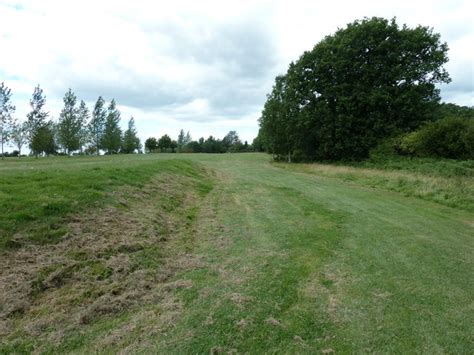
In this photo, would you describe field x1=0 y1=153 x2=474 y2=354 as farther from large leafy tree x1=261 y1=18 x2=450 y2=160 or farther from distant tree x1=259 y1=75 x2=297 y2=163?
distant tree x1=259 y1=75 x2=297 y2=163

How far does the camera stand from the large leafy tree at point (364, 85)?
105 ft

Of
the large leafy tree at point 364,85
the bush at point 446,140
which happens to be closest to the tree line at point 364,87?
the large leafy tree at point 364,85

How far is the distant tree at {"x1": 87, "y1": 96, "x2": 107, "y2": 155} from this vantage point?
6044 centimetres

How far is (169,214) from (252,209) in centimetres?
310

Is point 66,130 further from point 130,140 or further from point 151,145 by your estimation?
point 151,145

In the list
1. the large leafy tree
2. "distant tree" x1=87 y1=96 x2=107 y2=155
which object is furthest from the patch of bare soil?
"distant tree" x1=87 y1=96 x2=107 y2=155

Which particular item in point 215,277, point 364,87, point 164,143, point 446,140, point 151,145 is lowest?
point 215,277

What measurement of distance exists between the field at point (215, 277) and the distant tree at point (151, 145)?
312ft

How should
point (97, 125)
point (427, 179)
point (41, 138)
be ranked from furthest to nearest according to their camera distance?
point (97, 125) < point (41, 138) < point (427, 179)

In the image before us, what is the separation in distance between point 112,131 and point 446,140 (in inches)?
2236

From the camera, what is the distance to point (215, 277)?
5512 mm

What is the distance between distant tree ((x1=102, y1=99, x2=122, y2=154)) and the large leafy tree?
129 ft

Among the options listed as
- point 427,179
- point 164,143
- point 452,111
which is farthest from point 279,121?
point 164,143

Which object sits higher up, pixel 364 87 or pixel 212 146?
pixel 364 87
